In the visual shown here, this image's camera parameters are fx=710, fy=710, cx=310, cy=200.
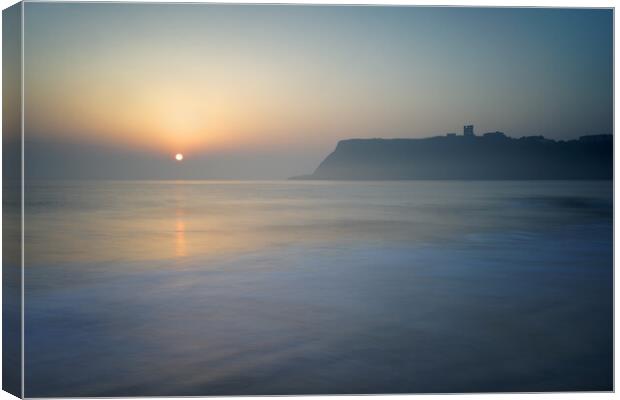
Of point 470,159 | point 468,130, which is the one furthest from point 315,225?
point 470,159

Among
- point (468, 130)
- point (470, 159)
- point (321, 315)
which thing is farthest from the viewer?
point (468, 130)

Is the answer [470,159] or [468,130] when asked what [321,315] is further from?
[468,130]

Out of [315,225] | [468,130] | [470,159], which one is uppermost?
[468,130]

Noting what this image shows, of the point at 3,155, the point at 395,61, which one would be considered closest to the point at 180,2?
the point at 3,155

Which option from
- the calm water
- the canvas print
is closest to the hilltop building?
the canvas print

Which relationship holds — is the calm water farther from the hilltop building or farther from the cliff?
the hilltop building

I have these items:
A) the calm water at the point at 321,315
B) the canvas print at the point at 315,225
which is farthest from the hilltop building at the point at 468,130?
the calm water at the point at 321,315
